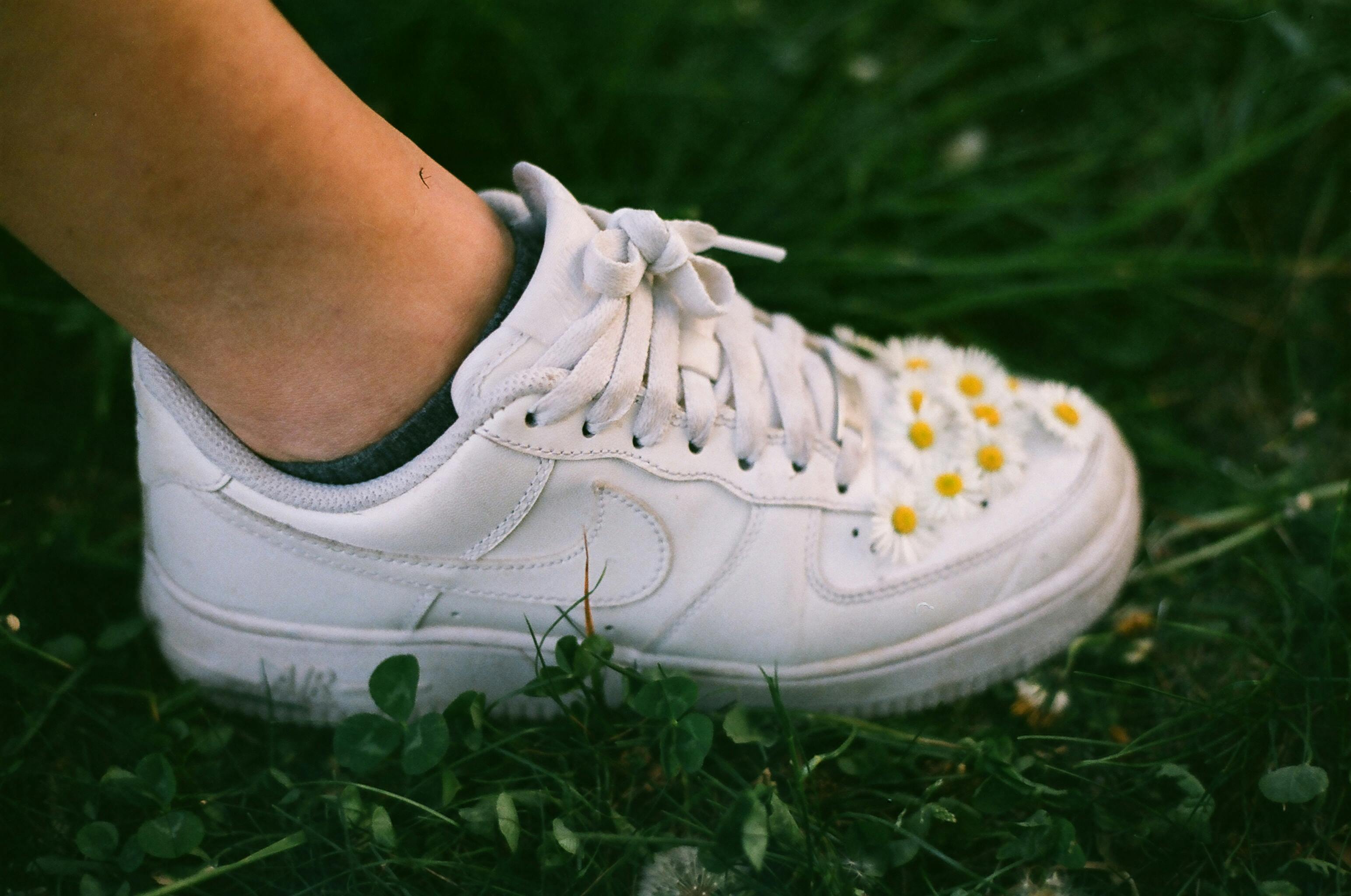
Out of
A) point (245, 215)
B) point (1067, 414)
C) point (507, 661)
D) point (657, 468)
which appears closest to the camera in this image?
point (245, 215)

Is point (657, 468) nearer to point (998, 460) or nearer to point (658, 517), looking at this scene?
point (658, 517)

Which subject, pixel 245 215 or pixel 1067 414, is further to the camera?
pixel 1067 414

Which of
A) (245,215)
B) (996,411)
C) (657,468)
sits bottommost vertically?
(996,411)

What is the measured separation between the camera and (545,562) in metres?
1.10

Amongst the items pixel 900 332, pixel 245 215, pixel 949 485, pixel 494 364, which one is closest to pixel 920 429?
pixel 949 485

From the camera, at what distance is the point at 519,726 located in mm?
1237

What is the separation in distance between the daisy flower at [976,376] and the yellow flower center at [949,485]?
139 mm

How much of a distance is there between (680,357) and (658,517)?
0.20m

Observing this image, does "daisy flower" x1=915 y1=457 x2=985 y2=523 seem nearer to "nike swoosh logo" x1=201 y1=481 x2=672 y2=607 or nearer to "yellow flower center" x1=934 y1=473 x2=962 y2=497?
"yellow flower center" x1=934 y1=473 x2=962 y2=497

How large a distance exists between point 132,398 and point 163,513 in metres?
0.53

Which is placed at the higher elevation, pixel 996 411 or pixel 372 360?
pixel 372 360

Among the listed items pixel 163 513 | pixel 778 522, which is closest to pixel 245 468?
pixel 163 513

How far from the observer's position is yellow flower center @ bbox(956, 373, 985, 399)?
1.30 metres

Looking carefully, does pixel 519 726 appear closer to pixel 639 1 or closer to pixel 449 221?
→ pixel 449 221
